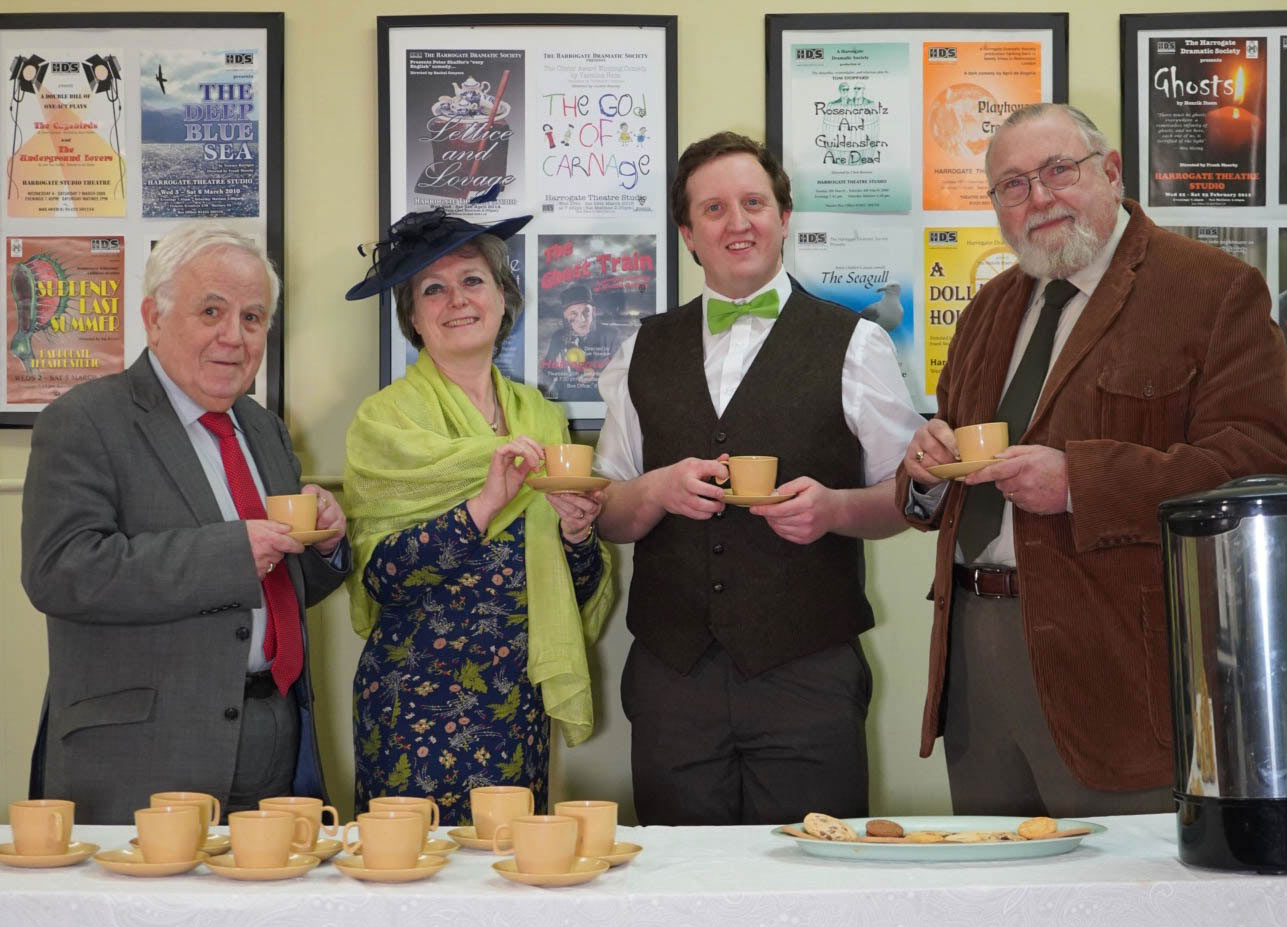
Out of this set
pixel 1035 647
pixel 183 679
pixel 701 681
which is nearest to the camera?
pixel 1035 647

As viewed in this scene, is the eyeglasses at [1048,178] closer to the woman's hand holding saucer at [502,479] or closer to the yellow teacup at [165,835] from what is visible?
the woman's hand holding saucer at [502,479]

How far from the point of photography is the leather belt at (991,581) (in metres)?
2.27

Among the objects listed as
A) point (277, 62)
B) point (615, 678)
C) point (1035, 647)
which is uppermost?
point (277, 62)

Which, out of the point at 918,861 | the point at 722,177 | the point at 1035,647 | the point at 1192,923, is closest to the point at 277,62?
the point at 722,177

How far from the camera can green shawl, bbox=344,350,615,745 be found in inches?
107

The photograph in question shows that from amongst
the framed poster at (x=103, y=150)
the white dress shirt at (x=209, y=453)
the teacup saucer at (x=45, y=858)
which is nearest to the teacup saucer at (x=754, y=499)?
the white dress shirt at (x=209, y=453)

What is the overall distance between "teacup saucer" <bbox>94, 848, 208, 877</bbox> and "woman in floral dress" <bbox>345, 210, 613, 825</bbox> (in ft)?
3.64

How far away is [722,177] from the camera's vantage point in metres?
2.74

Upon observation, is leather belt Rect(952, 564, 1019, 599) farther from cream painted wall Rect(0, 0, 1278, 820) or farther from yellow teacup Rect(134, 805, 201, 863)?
yellow teacup Rect(134, 805, 201, 863)

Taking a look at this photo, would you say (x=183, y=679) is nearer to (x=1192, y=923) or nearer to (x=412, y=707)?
(x=412, y=707)

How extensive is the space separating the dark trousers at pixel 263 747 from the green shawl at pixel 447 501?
1.27ft

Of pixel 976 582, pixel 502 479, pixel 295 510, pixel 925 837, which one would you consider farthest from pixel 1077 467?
pixel 295 510

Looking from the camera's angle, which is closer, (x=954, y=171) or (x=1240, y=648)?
(x=1240, y=648)

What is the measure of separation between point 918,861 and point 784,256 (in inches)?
79.9
